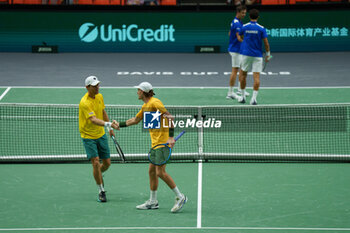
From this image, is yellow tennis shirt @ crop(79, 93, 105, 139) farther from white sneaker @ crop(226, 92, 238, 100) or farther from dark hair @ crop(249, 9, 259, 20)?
white sneaker @ crop(226, 92, 238, 100)

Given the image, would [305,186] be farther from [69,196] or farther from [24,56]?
[24,56]

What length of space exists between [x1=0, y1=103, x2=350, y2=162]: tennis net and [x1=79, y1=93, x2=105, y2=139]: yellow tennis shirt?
2.06m

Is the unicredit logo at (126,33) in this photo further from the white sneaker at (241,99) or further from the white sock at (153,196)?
the white sock at (153,196)

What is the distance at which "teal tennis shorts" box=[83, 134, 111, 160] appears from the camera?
990 cm

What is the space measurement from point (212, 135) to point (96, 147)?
421 centimetres

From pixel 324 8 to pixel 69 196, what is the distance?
1639 cm

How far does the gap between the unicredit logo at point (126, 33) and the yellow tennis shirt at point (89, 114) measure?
47.3 ft

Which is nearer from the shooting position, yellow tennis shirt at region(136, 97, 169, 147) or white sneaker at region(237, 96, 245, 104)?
yellow tennis shirt at region(136, 97, 169, 147)

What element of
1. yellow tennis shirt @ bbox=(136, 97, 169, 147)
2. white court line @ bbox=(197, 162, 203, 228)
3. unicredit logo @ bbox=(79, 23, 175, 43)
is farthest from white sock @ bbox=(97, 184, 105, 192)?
unicredit logo @ bbox=(79, 23, 175, 43)

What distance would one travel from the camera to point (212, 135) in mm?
13711

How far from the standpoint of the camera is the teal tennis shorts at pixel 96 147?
9.90 meters

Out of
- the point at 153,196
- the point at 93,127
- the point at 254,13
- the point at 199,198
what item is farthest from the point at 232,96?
the point at 153,196

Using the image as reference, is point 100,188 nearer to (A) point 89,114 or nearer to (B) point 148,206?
(B) point 148,206

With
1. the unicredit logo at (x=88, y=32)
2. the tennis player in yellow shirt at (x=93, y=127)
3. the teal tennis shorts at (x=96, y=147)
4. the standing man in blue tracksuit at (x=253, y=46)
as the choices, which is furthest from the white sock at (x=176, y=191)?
the unicredit logo at (x=88, y=32)
